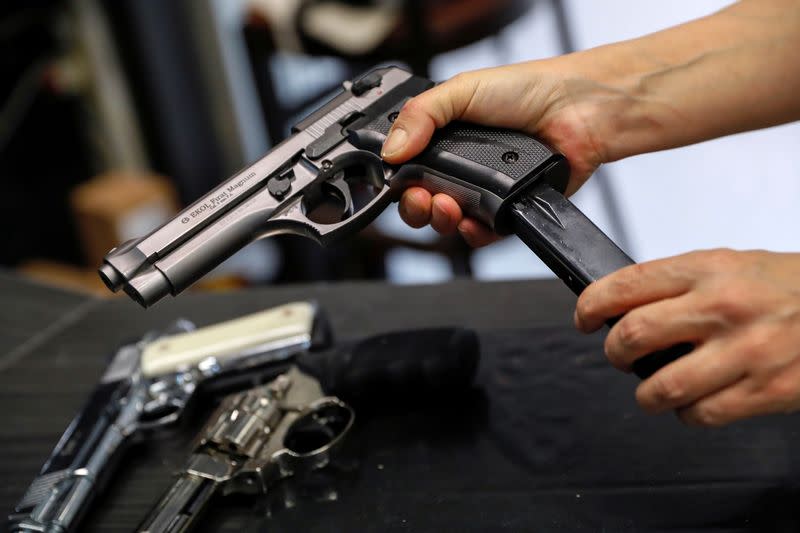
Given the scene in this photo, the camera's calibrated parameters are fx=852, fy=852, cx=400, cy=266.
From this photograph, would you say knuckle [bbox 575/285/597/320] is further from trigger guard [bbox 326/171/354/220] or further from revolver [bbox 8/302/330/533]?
revolver [bbox 8/302/330/533]

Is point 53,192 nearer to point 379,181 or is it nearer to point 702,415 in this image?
point 379,181

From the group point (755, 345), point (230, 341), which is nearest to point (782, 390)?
point (755, 345)

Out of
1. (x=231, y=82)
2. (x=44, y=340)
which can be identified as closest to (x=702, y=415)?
(x=44, y=340)

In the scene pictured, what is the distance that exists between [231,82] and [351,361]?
2057mm

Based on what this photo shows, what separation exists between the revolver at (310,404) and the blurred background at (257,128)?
1.16 m

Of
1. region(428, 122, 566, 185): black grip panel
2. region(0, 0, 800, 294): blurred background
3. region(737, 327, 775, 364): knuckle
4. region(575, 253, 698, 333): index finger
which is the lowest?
region(0, 0, 800, 294): blurred background

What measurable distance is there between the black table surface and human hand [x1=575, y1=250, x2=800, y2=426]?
0.54 feet

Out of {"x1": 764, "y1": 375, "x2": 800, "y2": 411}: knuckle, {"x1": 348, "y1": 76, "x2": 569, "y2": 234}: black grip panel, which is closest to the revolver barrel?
{"x1": 348, "y1": 76, "x2": 569, "y2": 234}: black grip panel

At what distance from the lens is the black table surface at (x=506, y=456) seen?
946mm

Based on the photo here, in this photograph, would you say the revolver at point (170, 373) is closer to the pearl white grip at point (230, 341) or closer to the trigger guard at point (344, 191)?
the pearl white grip at point (230, 341)

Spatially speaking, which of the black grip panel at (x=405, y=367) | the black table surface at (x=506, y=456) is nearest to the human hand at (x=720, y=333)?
the black table surface at (x=506, y=456)

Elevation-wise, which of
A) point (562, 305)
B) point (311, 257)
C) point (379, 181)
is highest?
point (379, 181)

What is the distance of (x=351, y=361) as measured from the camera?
115 cm

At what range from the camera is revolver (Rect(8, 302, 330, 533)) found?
3.73 ft
